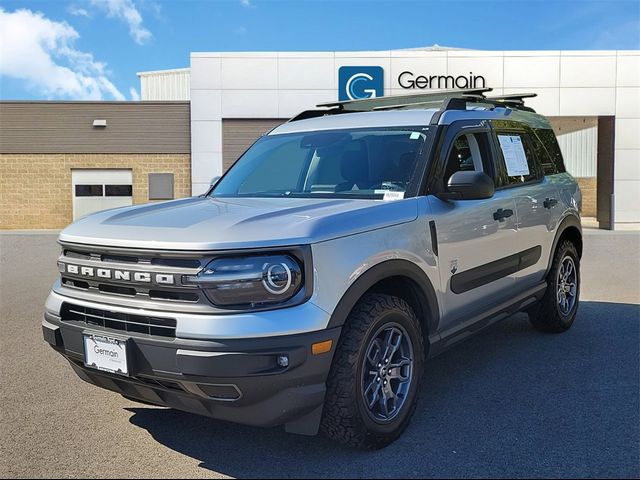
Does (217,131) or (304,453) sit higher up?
(217,131)

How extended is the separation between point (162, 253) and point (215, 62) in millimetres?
18222

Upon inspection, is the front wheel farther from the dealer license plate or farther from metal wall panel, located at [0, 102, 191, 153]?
metal wall panel, located at [0, 102, 191, 153]

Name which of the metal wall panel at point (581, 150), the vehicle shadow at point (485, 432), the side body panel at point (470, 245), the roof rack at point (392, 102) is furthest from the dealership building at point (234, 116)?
the vehicle shadow at point (485, 432)

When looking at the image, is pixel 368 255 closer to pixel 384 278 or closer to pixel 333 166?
pixel 384 278

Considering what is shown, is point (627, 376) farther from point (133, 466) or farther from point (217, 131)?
point (217, 131)

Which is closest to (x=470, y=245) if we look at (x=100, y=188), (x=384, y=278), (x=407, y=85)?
(x=384, y=278)

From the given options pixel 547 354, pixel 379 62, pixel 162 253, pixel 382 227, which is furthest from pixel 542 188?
pixel 379 62

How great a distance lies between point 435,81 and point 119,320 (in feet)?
61.5

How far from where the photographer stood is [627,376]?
4.62 m

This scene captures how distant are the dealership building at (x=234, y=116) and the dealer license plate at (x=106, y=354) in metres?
17.1

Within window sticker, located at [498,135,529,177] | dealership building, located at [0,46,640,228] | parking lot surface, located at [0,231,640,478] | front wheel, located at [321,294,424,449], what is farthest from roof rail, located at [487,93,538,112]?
dealership building, located at [0,46,640,228]

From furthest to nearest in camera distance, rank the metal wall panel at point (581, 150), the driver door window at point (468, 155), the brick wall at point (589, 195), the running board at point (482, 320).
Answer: the metal wall panel at point (581, 150)
the brick wall at point (589, 195)
the driver door window at point (468, 155)
the running board at point (482, 320)

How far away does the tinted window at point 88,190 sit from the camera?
21469mm

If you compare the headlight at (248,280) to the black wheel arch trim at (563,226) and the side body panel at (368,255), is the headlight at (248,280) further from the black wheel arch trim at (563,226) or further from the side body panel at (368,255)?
the black wheel arch trim at (563,226)
